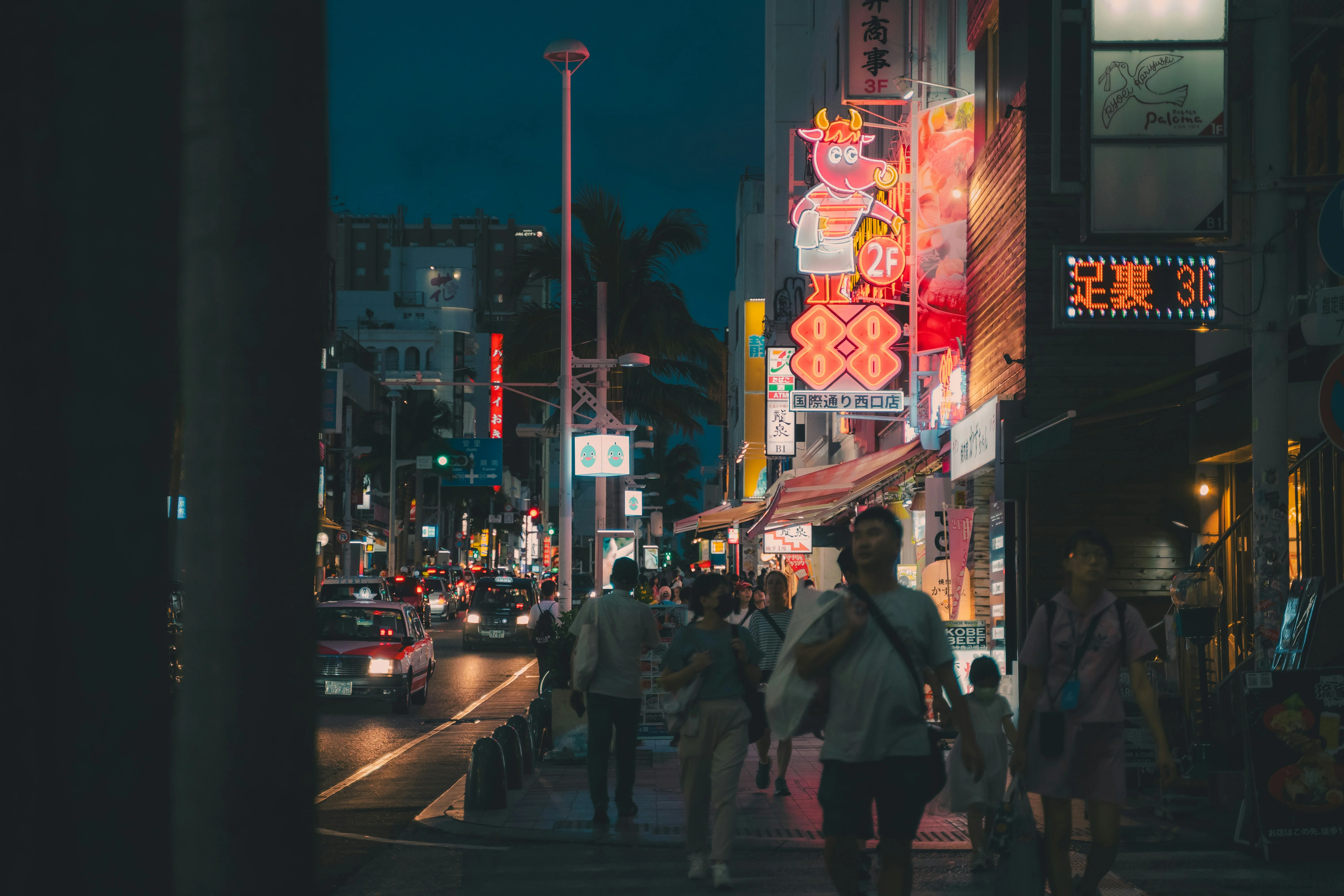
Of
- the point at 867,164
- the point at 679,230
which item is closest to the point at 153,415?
the point at 867,164

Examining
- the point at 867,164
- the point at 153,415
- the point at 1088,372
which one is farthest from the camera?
the point at 867,164

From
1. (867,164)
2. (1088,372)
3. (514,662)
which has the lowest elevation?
(514,662)

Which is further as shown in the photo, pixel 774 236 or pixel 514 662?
pixel 774 236

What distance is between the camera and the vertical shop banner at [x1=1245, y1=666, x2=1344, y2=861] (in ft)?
28.3

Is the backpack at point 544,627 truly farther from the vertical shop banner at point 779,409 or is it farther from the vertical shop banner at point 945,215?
the vertical shop banner at point 779,409

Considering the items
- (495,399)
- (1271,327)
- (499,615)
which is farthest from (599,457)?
(495,399)

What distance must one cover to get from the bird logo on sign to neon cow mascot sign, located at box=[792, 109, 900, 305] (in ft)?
29.9

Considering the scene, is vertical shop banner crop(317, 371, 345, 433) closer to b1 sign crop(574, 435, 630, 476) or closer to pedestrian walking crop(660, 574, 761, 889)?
b1 sign crop(574, 435, 630, 476)

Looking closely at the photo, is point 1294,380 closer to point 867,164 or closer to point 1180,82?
point 1180,82

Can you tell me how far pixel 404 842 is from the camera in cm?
989

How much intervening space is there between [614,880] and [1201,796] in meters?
5.50

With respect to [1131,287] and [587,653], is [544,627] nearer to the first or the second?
[587,653]

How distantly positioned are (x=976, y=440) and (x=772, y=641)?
5.41 m

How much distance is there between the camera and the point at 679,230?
32.6 m
